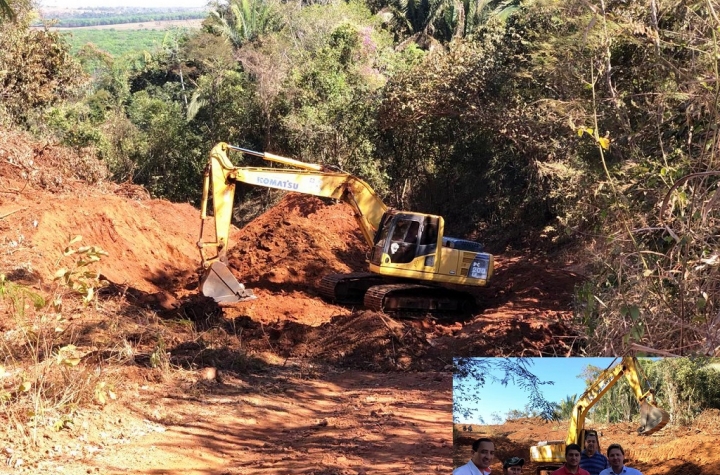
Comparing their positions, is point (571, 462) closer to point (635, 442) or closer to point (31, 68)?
point (635, 442)

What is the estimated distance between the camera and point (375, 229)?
1889cm

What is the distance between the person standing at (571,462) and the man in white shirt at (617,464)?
10 centimetres

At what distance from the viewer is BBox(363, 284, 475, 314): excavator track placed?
17859 millimetres

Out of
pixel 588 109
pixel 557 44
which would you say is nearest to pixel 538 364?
pixel 588 109

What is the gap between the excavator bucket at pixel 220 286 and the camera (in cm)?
1644

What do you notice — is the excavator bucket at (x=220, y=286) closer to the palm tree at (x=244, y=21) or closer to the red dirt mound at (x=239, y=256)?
the red dirt mound at (x=239, y=256)

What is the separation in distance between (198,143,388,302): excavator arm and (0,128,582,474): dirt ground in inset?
1.71 feet

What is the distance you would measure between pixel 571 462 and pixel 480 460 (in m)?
0.36

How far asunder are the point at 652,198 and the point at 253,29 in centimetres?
4100

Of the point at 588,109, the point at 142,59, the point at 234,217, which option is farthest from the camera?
the point at 142,59

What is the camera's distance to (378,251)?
18375 millimetres

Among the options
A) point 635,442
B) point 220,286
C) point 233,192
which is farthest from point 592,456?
point 233,192

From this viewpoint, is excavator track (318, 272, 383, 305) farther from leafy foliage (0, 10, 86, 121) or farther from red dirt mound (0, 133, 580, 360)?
leafy foliage (0, 10, 86, 121)

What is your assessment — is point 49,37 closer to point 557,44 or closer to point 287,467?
point 557,44
